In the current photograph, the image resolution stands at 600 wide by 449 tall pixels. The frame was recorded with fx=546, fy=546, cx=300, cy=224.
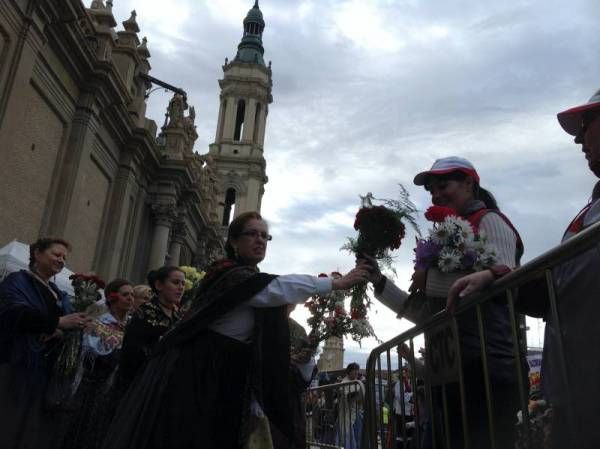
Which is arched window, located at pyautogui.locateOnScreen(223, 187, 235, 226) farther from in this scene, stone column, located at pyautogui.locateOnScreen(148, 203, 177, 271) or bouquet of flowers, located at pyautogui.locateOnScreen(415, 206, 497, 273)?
bouquet of flowers, located at pyautogui.locateOnScreen(415, 206, 497, 273)

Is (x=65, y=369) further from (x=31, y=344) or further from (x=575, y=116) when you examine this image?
(x=575, y=116)

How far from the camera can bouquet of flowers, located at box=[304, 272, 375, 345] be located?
581 centimetres

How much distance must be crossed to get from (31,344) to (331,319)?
2.92 metres

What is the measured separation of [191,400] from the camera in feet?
10.5

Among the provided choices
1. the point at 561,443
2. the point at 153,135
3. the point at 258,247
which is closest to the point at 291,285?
the point at 258,247

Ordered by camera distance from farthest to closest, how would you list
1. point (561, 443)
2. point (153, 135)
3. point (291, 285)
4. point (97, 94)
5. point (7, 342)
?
point (153, 135) → point (97, 94) → point (7, 342) → point (291, 285) → point (561, 443)

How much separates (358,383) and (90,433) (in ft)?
9.16

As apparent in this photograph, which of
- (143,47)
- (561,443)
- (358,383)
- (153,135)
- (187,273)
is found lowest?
(561,443)

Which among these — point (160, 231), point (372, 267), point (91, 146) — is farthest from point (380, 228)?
point (160, 231)

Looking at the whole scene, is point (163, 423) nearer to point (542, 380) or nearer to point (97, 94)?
point (542, 380)

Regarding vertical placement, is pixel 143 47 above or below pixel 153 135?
above

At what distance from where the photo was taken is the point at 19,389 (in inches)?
183

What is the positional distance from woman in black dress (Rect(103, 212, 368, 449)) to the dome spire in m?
49.2

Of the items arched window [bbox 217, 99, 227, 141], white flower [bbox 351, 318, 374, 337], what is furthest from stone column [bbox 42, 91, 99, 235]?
arched window [bbox 217, 99, 227, 141]
